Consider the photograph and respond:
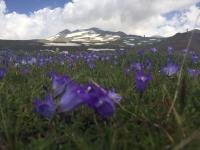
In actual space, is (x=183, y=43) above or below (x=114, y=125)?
below

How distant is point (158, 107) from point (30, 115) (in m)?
1.30

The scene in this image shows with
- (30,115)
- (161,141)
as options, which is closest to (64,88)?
(161,141)

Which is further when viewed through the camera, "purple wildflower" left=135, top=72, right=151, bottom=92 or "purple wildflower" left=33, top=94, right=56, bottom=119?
"purple wildflower" left=135, top=72, right=151, bottom=92

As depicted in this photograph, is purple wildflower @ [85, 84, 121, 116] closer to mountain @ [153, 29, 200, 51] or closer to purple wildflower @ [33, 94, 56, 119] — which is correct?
purple wildflower @ [33, 94, 56, 119]

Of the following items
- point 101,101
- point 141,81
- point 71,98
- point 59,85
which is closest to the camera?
point 101,101

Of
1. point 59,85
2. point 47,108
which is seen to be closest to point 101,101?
point 47,108

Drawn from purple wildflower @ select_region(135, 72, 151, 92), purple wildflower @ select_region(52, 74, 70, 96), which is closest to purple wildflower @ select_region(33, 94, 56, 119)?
purple wildflower @ select_region(52, 74, 70, 96)

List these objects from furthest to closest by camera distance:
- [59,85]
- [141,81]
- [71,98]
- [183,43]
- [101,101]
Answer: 1. [183,43]
2. [141,81]
3. [59,85]
4. [71,98]
5. [101,101]

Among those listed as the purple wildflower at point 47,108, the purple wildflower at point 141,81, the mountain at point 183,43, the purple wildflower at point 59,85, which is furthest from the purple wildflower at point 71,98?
the mountain at point 183,43

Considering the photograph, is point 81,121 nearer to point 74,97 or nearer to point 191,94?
point 74,97

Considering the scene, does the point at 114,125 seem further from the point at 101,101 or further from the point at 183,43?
the point at 183,43

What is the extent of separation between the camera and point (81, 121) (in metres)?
3.79

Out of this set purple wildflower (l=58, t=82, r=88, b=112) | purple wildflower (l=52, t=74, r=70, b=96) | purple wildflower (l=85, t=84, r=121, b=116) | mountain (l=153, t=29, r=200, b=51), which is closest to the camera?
purple wildflower (l=85, t=84, r=121, b=116)

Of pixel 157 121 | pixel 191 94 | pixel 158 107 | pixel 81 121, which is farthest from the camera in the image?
pixel 191 94
